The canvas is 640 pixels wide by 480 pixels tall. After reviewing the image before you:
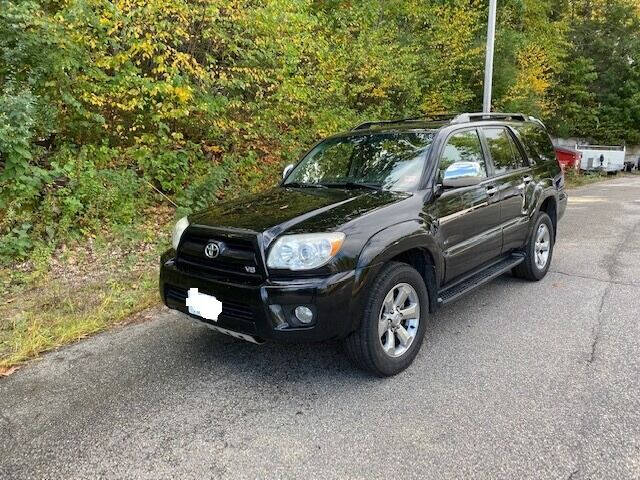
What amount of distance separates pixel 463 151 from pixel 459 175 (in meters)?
0.64

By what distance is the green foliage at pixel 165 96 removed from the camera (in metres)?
5.86

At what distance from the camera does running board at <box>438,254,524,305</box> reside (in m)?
3.80

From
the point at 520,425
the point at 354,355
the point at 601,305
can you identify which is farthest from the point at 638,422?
the point at 601,305

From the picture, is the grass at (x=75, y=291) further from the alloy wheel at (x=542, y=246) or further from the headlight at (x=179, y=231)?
the alloy wheel at (x=542, y=246)

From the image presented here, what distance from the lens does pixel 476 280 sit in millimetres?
4180

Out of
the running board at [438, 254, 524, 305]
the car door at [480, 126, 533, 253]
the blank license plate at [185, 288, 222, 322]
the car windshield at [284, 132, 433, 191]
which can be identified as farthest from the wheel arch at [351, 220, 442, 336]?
the car door at [480, 126, 533, 253]

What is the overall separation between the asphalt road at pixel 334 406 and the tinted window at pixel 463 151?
53.2 inches

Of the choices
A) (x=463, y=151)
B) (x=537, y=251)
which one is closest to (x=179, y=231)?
(x=463, y=151)

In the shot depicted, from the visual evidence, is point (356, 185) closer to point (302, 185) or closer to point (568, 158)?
point (302, 185)

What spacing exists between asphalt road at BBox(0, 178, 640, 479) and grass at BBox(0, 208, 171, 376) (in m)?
0.27

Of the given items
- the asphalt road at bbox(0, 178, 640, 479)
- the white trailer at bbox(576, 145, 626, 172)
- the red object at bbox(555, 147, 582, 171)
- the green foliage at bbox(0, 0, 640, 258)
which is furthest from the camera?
the white trailer at bbox(576, 145, 626, 172)

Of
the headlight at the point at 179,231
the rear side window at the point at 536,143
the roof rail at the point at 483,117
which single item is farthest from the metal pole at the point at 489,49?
the headlight at the point at 179,231

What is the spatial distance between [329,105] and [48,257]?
20.1 feet

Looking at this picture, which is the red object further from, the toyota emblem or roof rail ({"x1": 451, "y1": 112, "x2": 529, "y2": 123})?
the toyota emblem
